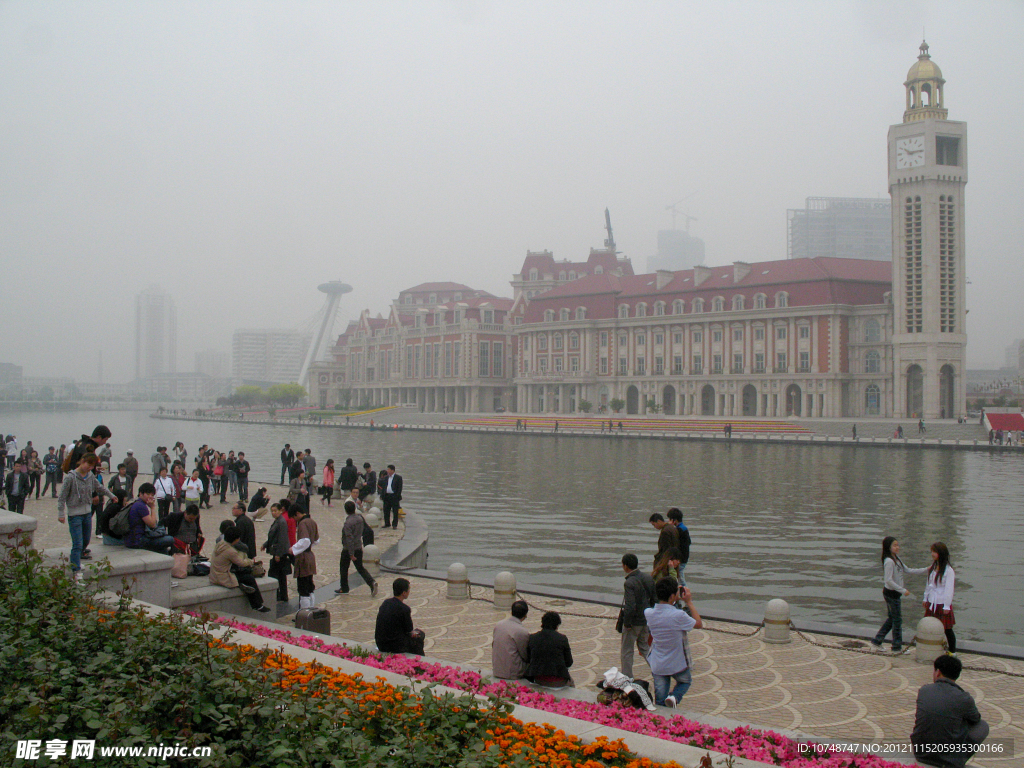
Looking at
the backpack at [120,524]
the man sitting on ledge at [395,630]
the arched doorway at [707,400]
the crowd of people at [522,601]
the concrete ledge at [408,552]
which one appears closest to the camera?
the crowd of people at [522,601]

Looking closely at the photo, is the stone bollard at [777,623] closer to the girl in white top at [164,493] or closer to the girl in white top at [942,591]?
the girl in white top at [942,591]

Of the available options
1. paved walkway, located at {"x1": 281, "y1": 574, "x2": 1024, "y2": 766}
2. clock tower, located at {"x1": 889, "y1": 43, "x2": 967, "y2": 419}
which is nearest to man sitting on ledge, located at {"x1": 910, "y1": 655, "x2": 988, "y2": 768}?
paved walkway, located at {"x1": 281, "y1": 574, "x2": 1024, "y2": 766}

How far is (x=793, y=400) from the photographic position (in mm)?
76438

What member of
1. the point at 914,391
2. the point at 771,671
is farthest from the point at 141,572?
the point at 914,391

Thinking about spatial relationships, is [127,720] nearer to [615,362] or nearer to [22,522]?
[22,522]

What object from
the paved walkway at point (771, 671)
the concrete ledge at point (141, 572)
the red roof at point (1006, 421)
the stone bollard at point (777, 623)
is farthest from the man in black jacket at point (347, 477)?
the red roof at point (1006, 421)

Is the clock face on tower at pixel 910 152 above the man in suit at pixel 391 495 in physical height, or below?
above

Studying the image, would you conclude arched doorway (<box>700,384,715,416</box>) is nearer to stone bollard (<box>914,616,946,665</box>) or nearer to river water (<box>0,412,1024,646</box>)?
river water (<box>0,412,1024,646</box>)

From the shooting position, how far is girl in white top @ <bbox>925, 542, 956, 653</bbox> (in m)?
9.99

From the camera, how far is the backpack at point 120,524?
10922 mm

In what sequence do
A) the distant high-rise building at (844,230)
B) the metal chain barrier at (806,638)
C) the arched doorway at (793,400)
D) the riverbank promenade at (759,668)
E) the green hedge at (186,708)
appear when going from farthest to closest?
the distant high-rise building at (844,230), the arched doorway at (793,400), the metal chain barrier at (806,638), the riverbank promenade at (759,668), the green hedge at (186,708)

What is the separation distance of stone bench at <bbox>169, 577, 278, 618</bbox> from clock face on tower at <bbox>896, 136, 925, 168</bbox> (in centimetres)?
6998

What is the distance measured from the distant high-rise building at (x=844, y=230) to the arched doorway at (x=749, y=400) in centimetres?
10772

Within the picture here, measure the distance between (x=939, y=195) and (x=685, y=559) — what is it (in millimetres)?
66439
